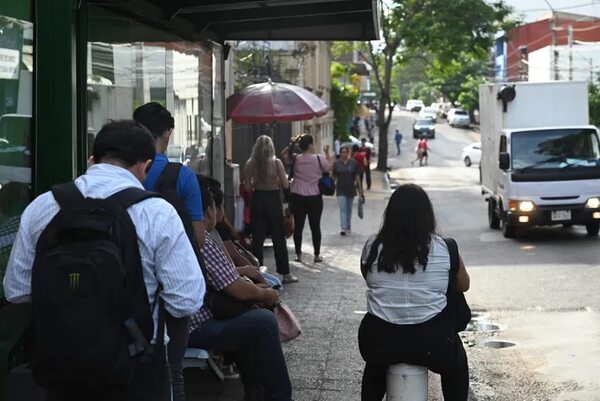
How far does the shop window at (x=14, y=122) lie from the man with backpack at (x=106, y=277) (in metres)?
1.33

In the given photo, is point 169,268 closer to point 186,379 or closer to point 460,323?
point 460,323

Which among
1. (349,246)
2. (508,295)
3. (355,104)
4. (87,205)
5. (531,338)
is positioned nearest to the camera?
(87,205)

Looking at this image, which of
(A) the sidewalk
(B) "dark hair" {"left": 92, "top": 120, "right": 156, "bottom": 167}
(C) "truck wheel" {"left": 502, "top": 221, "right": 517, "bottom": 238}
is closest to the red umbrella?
(A) the sidewalk

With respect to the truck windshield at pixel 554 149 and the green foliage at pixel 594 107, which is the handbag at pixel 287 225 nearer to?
the truck windshield at pixel 554 149

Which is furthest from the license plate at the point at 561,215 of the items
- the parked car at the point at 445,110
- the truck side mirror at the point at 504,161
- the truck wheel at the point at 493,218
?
the parked car at the point at 445,110

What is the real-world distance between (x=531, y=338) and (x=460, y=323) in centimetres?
419

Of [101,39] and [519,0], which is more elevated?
[519,0]

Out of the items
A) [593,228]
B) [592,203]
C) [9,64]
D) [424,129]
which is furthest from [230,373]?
[424,129]

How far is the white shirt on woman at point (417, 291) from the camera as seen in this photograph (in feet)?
16.6

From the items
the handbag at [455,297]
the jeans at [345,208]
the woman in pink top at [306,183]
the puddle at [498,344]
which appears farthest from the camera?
the jeans at [345,208]

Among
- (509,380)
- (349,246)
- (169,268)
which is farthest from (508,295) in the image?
(169,268)

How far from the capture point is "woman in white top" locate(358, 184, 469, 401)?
5055 millimetres

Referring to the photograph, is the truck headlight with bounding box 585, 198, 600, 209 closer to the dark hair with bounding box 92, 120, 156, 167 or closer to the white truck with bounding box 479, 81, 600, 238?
the white truck with bounding box 479, 81, 600, 238

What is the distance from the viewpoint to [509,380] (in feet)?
25.3
